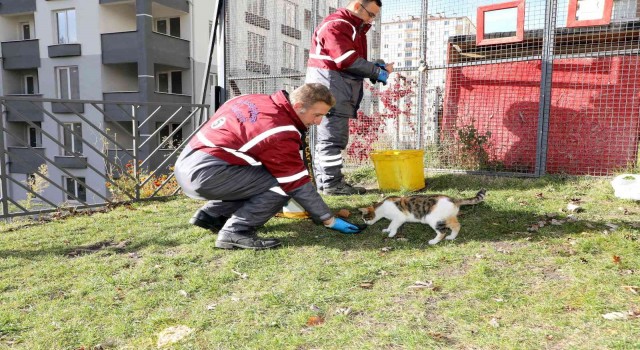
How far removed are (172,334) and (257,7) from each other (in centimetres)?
642

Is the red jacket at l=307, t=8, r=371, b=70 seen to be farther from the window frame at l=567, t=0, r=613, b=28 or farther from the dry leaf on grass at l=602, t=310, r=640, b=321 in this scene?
the dry leaf on grass at l=602, t=310, r=640, b=321

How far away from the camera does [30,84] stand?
23328 millimetres

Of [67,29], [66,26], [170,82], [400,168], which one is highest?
[66,26]

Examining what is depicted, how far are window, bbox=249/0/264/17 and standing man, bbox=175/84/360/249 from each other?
454 centimetres

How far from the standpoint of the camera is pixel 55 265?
334 cm

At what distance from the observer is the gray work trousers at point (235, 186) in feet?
11.1

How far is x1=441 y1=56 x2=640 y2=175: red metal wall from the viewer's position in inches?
213

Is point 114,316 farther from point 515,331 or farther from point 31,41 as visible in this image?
point 31,41

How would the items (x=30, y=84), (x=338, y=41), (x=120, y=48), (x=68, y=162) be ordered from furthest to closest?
(x=30, y=84), (x=68, y=162), (x=120, y=48), (x=338, y=41)

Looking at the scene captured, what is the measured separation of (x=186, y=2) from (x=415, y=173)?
62.1 feet

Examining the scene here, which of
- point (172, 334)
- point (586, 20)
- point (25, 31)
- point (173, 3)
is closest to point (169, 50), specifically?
point (173, 3)

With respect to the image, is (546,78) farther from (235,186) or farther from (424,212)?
(235,186)

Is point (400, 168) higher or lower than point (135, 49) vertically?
lower

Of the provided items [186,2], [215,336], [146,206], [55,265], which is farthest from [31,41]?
[215,336]
